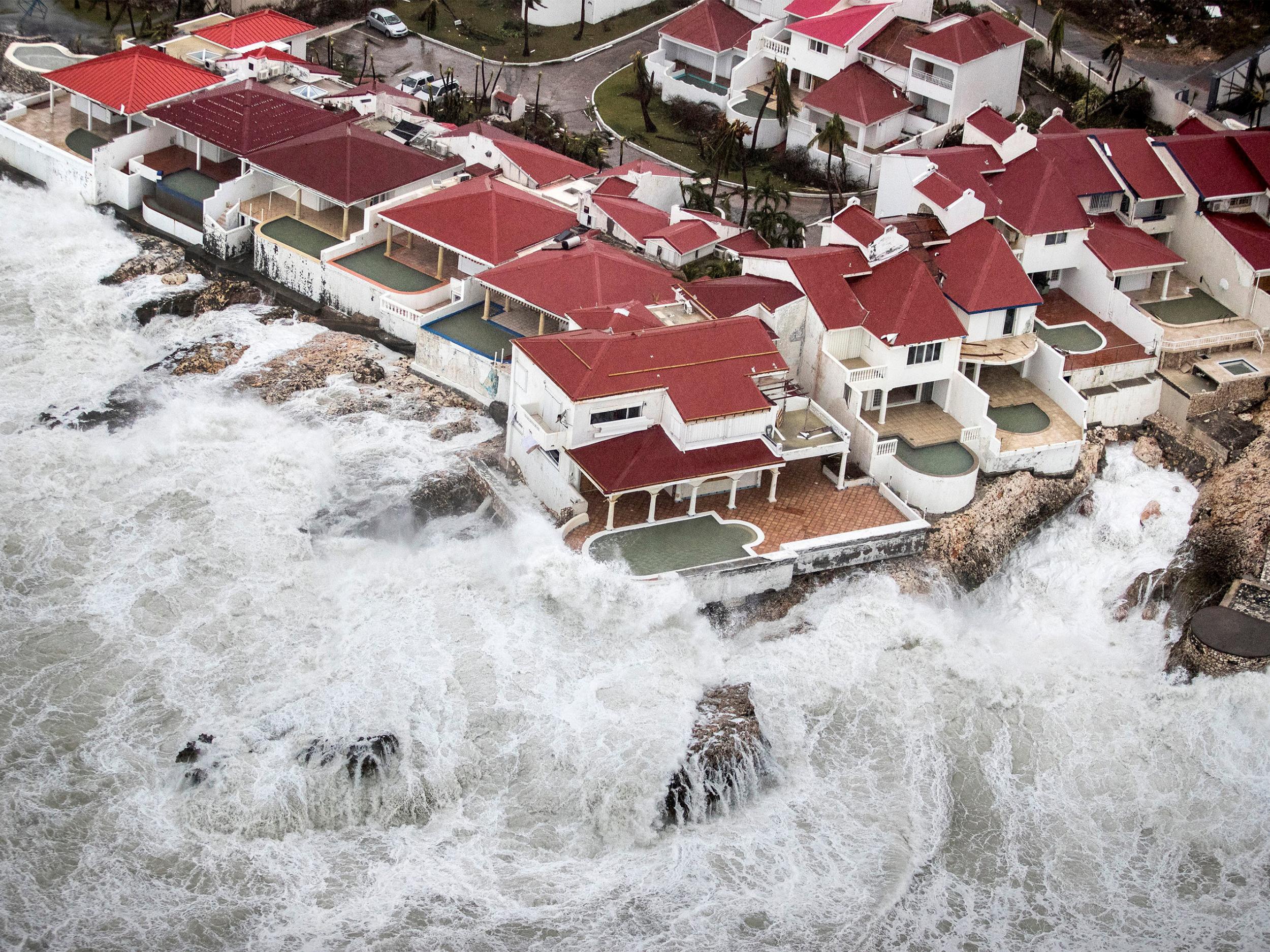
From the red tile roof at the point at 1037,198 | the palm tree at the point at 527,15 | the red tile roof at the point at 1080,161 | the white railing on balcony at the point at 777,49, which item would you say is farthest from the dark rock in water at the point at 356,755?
the palm tree at the point at 527,15

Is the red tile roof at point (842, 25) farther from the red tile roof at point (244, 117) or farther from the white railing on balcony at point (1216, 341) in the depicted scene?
the white railing on balcony at point (1216, 341)

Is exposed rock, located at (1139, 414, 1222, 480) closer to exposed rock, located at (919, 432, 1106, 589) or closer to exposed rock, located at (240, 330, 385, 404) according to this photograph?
exposed rock, located at (919, 432, 1106, 589)

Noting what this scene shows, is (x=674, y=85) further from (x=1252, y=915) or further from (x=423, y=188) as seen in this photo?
(x=1252, y=915)

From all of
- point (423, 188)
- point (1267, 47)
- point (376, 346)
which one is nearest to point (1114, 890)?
point (376, 346)

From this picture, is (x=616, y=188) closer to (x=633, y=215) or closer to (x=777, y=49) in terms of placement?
(x=633, y=215)

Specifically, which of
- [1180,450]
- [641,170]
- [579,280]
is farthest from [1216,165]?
[579,280]

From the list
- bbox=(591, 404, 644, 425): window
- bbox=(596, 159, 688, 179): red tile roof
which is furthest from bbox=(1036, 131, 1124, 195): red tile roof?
bbox=(591, 404, 644, 425): window
